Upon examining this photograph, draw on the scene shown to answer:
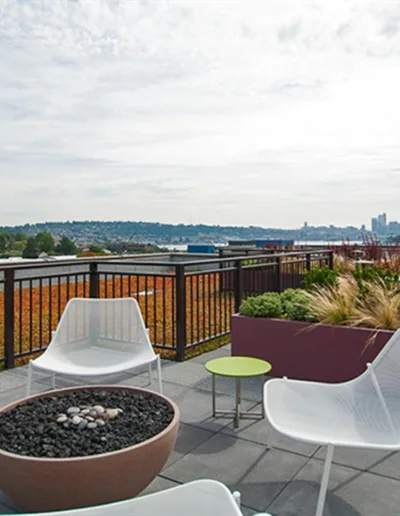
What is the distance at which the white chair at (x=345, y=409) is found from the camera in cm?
210

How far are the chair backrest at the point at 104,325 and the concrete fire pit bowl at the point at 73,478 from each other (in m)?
1.81

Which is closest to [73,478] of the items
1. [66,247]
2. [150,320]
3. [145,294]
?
[145,294]

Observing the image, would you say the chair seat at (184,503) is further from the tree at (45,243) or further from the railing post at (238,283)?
the tree at (45,243)

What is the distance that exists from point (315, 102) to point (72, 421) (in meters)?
6.34

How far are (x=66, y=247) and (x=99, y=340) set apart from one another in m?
11.9

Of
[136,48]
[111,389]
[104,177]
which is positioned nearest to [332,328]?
[111,389]

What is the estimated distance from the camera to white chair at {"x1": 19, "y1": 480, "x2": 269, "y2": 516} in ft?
4.25

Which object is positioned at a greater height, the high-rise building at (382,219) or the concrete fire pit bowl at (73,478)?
the high-rise building at (382,219)

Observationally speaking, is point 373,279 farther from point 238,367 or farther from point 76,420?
point 76,420

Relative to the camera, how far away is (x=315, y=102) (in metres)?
Result: 7.12

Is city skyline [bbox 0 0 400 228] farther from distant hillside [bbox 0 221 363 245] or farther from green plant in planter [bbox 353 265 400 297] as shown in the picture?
distant hillside [bbox 0 221 363 245]

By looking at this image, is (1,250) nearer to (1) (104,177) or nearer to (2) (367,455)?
(1) (104,177)

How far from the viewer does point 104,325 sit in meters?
4.09

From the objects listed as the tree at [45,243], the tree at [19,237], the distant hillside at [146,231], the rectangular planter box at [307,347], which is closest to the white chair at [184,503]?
the rectangular planter box at [307,347]
